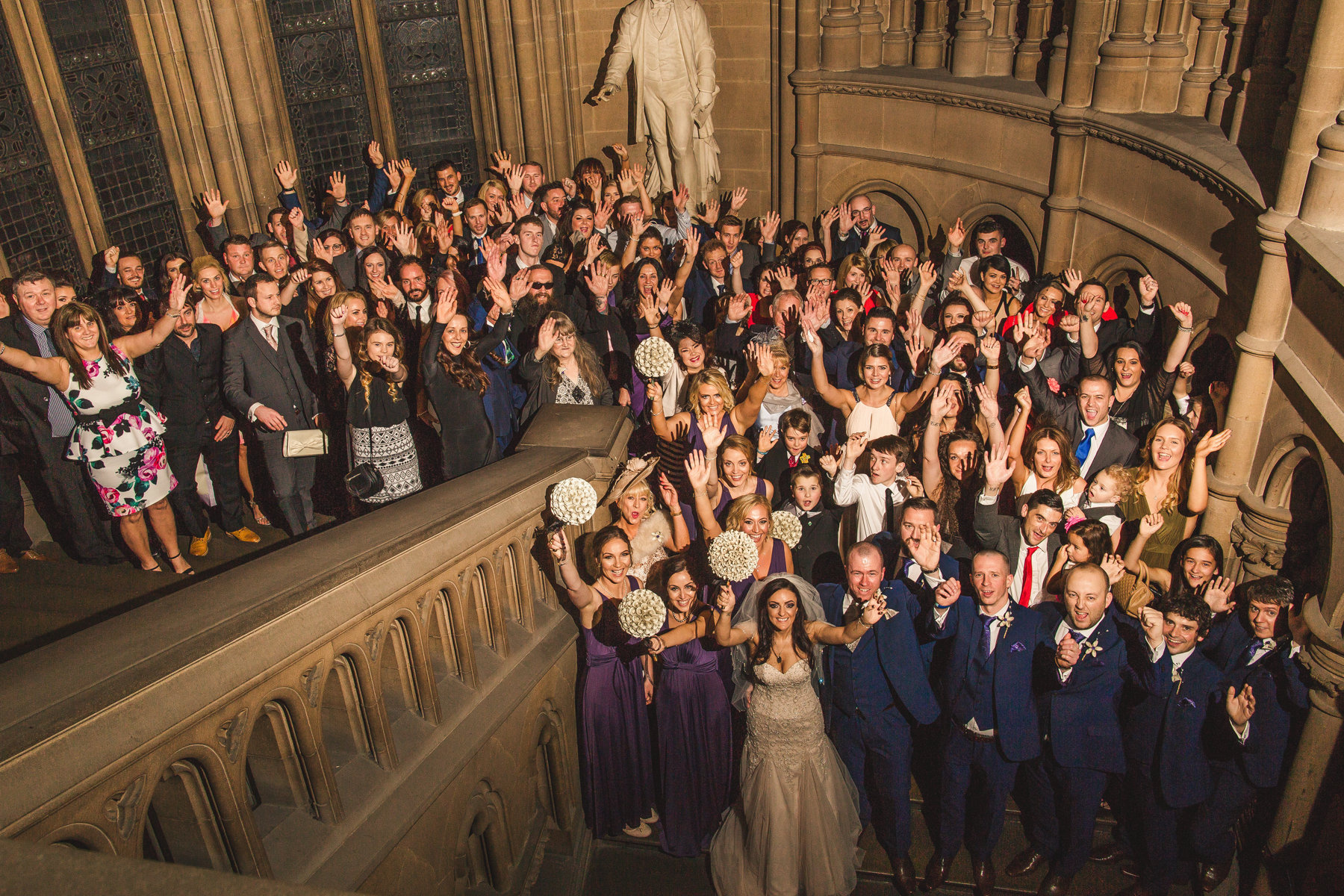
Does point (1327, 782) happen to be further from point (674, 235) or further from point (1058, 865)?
point (674, 235)

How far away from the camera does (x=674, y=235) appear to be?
9.59 metres

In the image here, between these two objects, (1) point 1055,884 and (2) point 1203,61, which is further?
(2) point 1203,61

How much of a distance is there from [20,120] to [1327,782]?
1031 cm

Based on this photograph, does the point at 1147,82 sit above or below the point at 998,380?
above

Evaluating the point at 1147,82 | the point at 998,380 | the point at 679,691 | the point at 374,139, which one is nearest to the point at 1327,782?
the point at 998,380

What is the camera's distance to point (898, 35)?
1123 centimetres

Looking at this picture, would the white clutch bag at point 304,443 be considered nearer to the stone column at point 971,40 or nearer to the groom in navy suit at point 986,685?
the groom in navy suit at point 986,685

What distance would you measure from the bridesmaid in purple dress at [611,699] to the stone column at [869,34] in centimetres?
846

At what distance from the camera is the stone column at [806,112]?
1122 centimetres

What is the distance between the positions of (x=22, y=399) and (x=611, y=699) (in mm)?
3621

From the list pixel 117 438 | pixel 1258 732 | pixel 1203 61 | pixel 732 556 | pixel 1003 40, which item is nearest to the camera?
pixel 732 556

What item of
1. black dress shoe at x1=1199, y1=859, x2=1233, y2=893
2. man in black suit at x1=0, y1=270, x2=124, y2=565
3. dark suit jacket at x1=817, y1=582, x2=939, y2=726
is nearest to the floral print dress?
man in black suit at x1=0, y1=270, x2=124, y2=565

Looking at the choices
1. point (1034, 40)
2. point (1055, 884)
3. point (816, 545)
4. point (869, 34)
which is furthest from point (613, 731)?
point (869, 34)

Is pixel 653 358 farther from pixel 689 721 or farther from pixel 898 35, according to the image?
pixel 898 35
